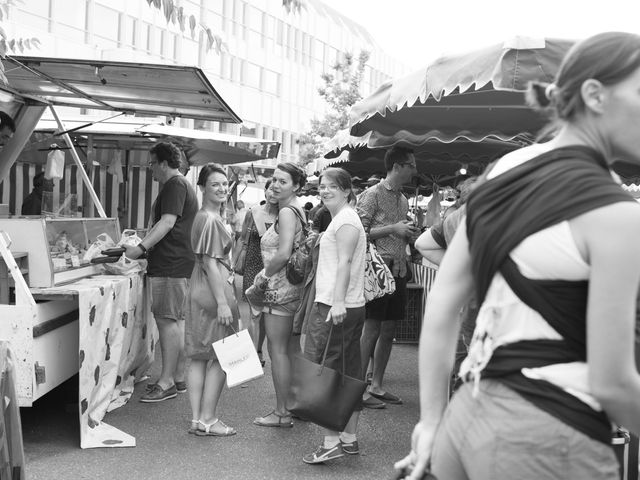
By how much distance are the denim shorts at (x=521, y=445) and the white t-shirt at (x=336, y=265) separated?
3655 mm

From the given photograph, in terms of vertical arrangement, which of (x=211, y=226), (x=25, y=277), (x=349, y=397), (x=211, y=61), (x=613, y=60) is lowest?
(x=349, y=397)

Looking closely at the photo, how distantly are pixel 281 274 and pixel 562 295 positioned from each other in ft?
14.5

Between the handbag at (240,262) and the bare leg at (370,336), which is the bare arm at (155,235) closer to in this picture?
the handbag at (240,262)

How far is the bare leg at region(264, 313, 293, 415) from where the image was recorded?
5.89 metres

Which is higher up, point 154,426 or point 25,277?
point 25,277

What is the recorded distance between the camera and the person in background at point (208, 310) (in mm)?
5684

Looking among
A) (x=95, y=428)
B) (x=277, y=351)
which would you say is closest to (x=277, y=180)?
(x=277, y=351)

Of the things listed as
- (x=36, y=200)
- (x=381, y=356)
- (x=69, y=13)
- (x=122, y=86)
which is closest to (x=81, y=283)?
(x=122, y=86)

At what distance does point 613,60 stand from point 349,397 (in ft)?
11.8

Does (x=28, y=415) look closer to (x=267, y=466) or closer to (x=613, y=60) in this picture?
(x=267, y=466)

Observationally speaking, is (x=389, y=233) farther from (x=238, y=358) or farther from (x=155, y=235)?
(x=155, y=235)

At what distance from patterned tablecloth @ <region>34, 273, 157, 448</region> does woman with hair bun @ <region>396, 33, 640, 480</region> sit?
4255 millimetres

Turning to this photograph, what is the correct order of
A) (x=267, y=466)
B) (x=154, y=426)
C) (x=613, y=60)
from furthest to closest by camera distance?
(x=154, y=426) < (x=267, y=466) < (x=613, y=60)

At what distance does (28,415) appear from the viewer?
6.16 metres
